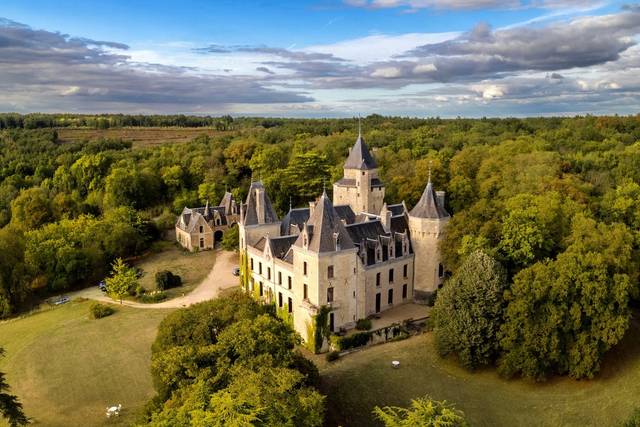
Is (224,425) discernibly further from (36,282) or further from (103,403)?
(36,282)

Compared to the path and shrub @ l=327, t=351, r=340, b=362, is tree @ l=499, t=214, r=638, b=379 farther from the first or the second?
the path

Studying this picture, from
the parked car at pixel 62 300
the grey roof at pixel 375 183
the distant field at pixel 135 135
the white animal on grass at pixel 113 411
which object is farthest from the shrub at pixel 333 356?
the distant field at pixel 135 135

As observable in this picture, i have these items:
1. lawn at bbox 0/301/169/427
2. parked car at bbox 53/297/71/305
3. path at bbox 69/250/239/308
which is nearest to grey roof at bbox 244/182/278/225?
path at bbox 69/250/239/308

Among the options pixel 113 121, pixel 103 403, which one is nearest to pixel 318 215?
pixel 103 403

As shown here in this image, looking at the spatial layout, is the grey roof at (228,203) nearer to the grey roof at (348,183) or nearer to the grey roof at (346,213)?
the grey roof at (348,183)

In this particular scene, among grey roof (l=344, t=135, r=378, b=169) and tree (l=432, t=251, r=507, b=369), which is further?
grey roof (l=344, t=135, r=378, b=169)

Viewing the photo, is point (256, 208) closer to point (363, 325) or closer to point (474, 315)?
point (363, 325)

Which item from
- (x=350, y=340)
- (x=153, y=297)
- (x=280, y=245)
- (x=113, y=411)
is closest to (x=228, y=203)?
(x=153, y=297)
